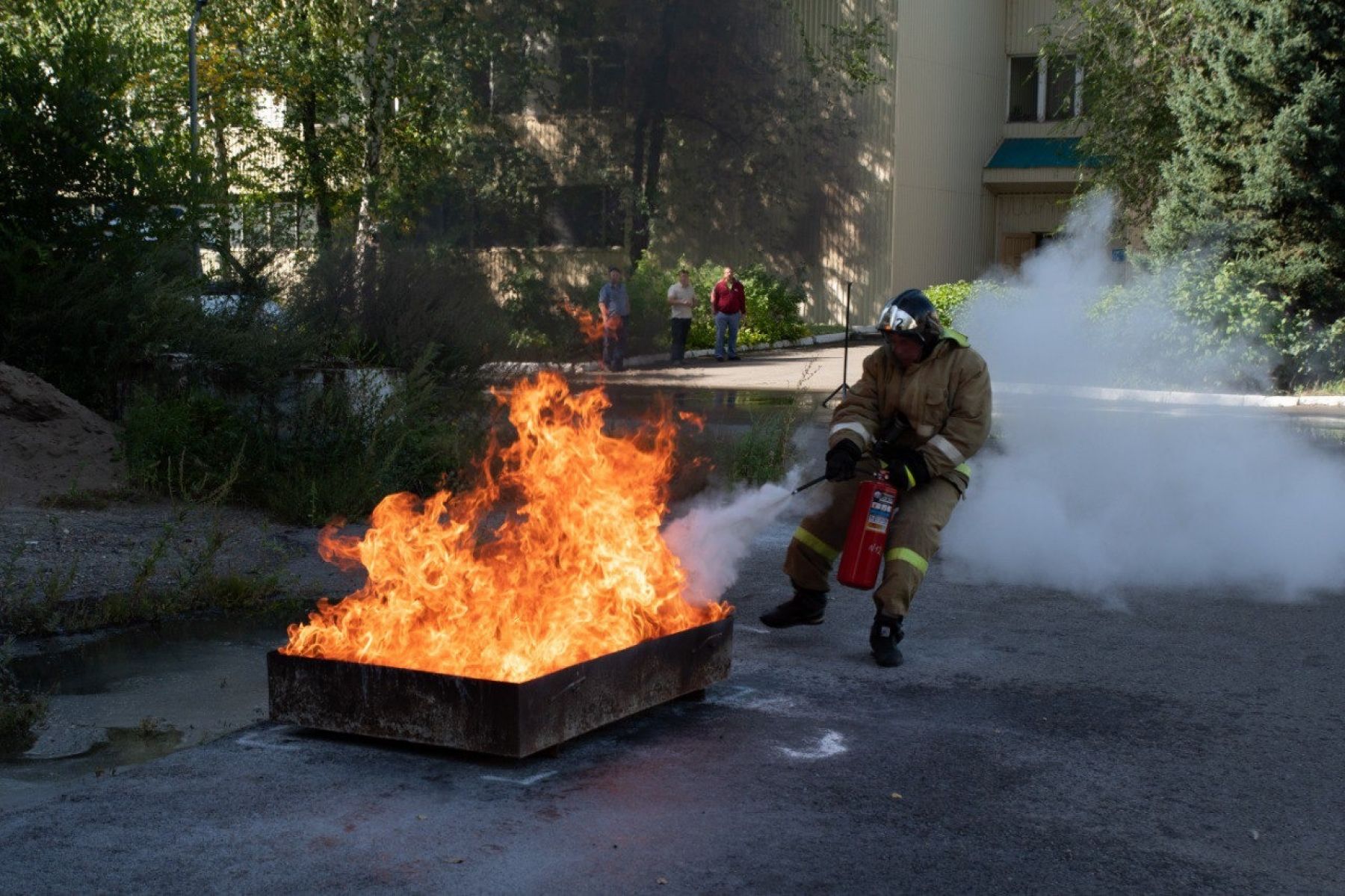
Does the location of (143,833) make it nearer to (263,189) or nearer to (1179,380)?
(1179,380)

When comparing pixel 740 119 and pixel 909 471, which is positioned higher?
pixel 740 119

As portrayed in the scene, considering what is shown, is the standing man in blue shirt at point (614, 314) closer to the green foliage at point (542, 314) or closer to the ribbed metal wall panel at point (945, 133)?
the green foliage at point (542, 314)

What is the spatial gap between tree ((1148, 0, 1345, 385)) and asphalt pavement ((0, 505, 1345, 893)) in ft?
53.0

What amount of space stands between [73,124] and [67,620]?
20.8 feet

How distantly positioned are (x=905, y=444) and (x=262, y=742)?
11.4 feet

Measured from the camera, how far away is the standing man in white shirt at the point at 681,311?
27516mm

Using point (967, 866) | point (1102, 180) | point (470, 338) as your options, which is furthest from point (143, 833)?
point (1102, 180)

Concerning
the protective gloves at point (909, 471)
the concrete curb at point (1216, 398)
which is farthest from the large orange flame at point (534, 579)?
the concrete curb at point (1216, 398)

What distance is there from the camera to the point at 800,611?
7.70m

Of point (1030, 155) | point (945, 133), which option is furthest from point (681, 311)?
point (1030, 155)

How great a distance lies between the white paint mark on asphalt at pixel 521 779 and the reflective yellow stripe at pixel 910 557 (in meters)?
2.43

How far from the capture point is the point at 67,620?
7.57 meters

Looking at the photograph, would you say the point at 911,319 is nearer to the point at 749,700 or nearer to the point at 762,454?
the point at 749,700

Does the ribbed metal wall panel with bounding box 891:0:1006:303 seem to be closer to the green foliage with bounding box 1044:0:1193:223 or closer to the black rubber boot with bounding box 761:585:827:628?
the green foliage with bounding box 1044:0:1193:223
